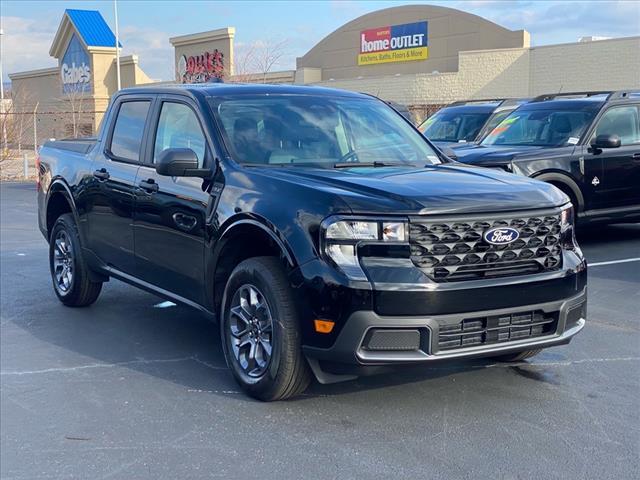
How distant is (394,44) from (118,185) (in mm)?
35034

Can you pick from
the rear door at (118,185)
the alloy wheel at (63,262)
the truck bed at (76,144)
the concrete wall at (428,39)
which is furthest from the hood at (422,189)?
the concrete wall at (428,39)

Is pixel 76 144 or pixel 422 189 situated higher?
pixel 76 144

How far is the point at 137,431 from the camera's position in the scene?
14.5 ft

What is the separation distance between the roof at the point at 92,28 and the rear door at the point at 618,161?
37141 mm

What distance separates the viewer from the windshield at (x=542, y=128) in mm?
10234

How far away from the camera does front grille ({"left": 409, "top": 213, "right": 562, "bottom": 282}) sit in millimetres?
4254

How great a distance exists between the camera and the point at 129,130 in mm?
6480

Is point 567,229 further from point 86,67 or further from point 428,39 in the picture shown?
point 86,67

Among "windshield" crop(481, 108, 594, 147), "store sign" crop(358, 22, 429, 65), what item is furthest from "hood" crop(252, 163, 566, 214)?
"store sign" crop(358, 22, 429, 65)

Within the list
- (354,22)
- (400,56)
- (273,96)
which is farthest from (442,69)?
(273,96)

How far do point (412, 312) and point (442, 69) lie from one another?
34872 millimetres

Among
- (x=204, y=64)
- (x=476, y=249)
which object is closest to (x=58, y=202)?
(x=476, y=249)

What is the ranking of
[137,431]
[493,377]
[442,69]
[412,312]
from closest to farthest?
[412,312], [137,431], [493,377], [442,69]

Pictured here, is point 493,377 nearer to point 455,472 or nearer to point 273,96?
point 455,472
